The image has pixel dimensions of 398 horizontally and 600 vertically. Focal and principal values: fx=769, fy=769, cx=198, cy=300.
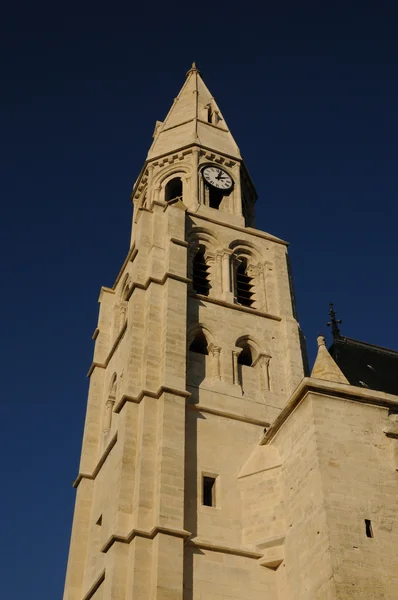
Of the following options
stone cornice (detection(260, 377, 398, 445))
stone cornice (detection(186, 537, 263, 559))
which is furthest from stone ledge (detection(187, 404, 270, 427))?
stone cornice (detection(186, 537, 263, 559))

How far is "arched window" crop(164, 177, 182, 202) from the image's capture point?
92.5ft

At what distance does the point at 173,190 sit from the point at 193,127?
3.00 meters

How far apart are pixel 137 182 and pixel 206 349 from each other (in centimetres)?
1083

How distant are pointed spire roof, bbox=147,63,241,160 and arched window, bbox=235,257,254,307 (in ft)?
20.0

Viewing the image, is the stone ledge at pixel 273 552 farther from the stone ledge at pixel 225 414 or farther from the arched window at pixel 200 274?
the arched window at pixel 200 274

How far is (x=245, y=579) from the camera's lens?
53.8 ft

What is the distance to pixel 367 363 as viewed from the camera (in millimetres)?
24672

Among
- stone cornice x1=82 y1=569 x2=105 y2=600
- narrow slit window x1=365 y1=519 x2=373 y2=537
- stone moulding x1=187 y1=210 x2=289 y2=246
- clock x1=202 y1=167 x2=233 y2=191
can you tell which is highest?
clock x1=202 y1=167 x2=233 y2=191

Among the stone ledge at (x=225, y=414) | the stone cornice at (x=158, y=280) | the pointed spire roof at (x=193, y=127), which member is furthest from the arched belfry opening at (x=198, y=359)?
the pointed spire roof at (x=193, y=127)

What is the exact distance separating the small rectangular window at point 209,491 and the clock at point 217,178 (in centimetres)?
1267

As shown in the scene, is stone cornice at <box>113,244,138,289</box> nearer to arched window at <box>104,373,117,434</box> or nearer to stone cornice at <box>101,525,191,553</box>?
arched window at <box>104,373,117,434</box>

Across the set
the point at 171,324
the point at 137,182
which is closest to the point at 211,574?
the point at 171,324

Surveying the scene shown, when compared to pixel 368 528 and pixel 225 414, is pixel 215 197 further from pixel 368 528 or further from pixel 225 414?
pixel 368 528

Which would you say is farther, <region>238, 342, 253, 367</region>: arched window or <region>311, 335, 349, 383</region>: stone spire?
<region>238, 342, 253, 367</region>: arched window
